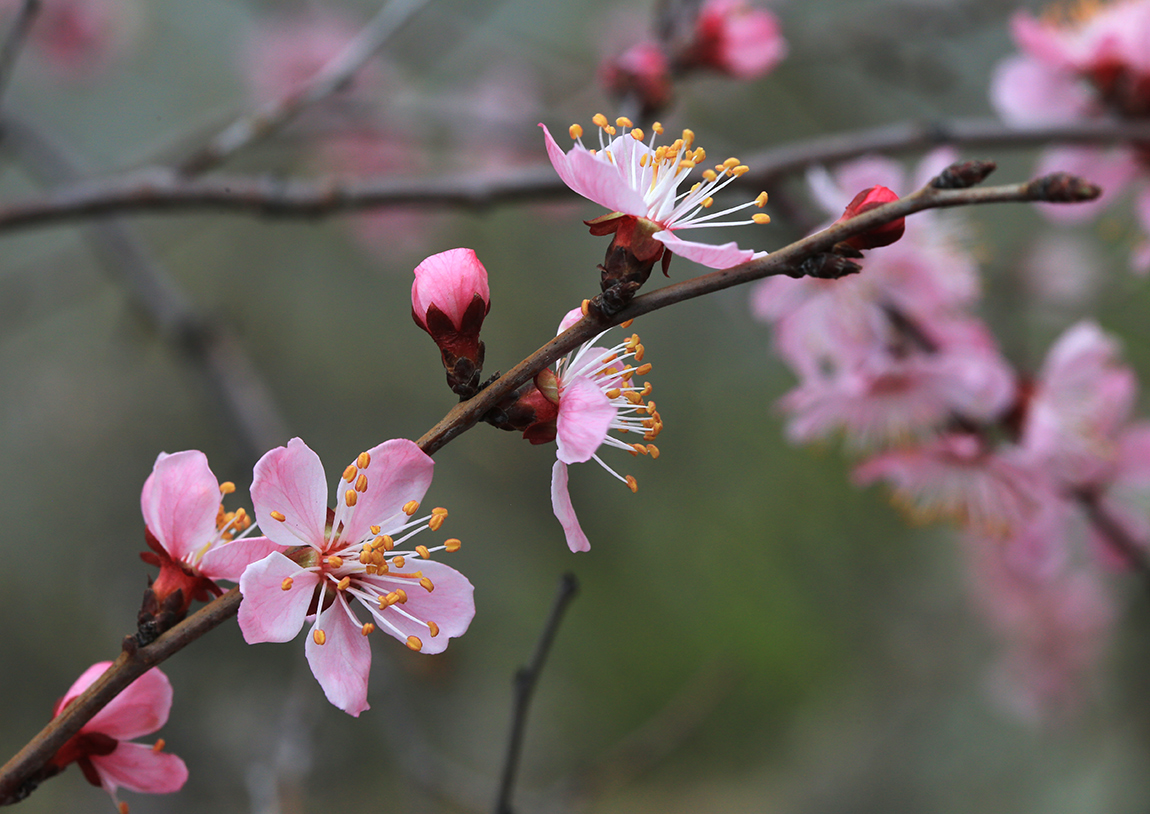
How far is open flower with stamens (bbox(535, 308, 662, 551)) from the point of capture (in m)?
0.47

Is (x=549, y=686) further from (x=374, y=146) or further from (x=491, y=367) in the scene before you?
(x=374, y=146)

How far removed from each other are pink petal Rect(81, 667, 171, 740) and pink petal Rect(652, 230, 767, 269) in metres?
0.39

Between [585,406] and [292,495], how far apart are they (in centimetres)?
18

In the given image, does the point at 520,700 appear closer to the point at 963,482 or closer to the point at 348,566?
the point at 348,566

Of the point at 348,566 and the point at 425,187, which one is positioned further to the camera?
the point at 425,187

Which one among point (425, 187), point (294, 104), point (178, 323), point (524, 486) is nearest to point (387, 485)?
point (425, 187)

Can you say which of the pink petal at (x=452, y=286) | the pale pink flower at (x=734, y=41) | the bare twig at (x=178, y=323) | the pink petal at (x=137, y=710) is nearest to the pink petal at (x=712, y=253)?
the pink petal at (x=452, y=286)

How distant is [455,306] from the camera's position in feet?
1.67

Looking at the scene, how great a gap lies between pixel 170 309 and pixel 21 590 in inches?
83.0

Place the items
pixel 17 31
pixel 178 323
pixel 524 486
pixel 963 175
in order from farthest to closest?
pixel 524 486 → pixel 178 323 → pixel 17 31 → pixel 963 175

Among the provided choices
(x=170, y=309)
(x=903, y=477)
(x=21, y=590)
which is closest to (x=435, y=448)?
(x=903, y=477)

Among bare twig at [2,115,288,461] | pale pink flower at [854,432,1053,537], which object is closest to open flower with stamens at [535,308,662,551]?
pale pink flower at [854,432,1053,537]

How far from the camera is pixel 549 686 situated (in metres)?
3.18

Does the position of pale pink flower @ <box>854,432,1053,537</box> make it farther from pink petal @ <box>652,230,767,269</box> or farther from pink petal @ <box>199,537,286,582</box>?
pink petal @ <box>199,537,286,582</box>
